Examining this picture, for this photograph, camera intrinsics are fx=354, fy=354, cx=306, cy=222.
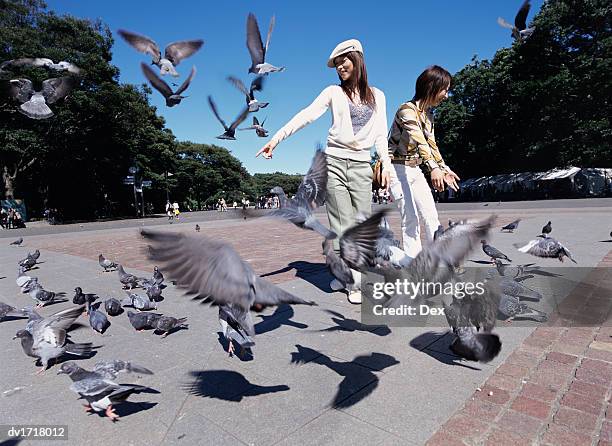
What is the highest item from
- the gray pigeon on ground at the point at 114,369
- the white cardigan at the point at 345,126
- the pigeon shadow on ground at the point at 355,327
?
the white cardigan at the point at 345,126

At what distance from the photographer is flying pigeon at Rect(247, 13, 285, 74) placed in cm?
519

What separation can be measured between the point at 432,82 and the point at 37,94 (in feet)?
22.8

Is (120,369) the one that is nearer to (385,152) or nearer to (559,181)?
(385,152)

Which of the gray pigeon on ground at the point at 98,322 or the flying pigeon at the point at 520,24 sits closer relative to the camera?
the gray pigeon on ground at the point at 98,322

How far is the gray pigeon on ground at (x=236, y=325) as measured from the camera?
2605mm

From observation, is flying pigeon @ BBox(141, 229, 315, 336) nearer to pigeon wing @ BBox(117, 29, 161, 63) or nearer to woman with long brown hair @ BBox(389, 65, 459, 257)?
woman with long brown hair @ BBox(389, 65, 459, 257)

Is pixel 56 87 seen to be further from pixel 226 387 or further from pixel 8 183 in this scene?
pixel 8 183

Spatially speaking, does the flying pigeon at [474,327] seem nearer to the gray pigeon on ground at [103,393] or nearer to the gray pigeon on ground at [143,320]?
the gray pigeon on ground at [103,393]

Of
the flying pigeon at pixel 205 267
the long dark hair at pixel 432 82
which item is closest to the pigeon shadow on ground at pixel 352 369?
the flying pigeon at pixel 205 267

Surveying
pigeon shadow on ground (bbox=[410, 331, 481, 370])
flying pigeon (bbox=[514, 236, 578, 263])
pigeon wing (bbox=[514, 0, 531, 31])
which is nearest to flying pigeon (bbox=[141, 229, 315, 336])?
pigeon shadow on ground (bbox=[410, 331, 481, 370])

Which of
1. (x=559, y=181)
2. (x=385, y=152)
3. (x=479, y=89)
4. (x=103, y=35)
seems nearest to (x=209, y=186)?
(x=103, y=35)

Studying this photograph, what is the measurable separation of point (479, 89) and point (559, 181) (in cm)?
1341

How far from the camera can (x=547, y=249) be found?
15.8 feet

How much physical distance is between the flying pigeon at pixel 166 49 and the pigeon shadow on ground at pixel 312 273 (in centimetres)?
342
